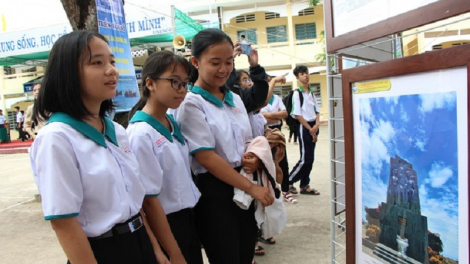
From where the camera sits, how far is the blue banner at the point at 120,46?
3383mm

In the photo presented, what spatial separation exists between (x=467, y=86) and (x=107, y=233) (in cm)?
124

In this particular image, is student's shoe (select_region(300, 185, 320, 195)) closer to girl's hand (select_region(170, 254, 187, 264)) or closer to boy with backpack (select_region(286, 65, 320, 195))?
boy with backpack (select_region(286, 65, 320, 195))

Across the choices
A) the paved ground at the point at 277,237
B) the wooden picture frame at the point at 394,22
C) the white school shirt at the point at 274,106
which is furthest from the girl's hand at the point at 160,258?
the white school shirt at the point at 274,106

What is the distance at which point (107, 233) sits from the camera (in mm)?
1157

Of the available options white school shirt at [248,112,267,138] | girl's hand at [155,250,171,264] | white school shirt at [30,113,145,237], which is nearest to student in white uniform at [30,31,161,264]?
white school shirt at [30,113,145,237]

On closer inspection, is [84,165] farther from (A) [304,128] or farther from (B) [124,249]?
(A) [304,128]

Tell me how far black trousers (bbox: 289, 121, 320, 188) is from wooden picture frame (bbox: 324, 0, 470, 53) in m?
2.53

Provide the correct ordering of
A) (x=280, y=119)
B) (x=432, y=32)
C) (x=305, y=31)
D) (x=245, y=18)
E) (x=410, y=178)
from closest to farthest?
(x=410, y=178), (x=280, y=119), (x=432, y=32), (x=305, y=31), (x=245, y=18)

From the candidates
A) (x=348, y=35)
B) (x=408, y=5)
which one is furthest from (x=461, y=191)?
(x=348, y=35)

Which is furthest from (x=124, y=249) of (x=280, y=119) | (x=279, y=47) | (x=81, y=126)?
(x=279, y=47)

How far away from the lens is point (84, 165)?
1.10 meters

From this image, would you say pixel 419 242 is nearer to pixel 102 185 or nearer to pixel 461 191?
pixel 461 191

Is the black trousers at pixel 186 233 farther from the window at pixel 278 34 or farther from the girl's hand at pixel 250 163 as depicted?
A: the window at pixel 278 34

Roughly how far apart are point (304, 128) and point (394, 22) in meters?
2.94
